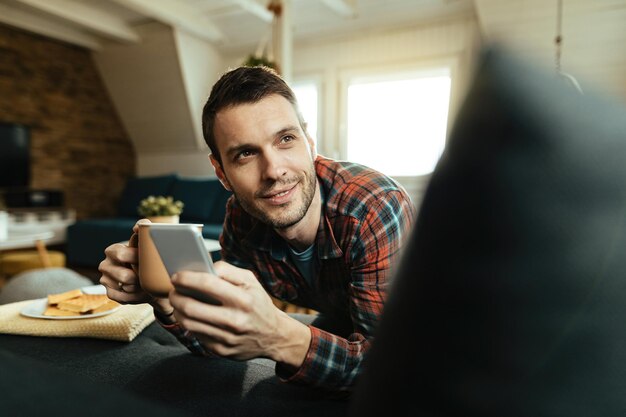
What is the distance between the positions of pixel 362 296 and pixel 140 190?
457 cm

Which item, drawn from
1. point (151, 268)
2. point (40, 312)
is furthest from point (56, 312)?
point (151, 268)

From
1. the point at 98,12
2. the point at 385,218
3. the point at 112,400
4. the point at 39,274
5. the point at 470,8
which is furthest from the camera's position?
the point at 98,12

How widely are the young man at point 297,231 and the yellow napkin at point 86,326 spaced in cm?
14

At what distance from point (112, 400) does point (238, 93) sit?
75 centimetres

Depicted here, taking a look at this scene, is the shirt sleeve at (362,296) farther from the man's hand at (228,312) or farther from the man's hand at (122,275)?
the man's hand at (122,275)

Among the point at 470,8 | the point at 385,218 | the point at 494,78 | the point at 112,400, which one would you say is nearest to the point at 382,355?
the point at 494,78

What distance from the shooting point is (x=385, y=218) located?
989 mm

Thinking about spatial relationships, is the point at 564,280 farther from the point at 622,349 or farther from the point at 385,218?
the point at 385,218

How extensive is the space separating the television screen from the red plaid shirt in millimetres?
4383

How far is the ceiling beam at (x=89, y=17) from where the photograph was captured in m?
3.98

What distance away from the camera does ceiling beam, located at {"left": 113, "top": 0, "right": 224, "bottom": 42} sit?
12.9ft

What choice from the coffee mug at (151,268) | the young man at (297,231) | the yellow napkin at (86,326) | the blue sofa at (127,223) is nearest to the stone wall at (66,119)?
the blue sofa at (127,223)

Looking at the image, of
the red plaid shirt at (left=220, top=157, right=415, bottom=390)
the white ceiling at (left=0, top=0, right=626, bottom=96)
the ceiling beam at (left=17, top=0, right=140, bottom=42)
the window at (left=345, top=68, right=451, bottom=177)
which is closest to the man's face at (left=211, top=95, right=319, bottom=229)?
the red plaid shirt at (left=220, top=157, right=415, bottom=390)

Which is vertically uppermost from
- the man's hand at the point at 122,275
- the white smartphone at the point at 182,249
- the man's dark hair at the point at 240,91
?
the man's dark hair at the point at 240,91
